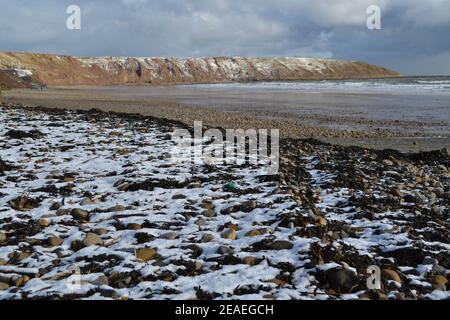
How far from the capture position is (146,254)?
4676mm

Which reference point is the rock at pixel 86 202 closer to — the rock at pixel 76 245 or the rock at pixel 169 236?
the rock at pixel 76 245

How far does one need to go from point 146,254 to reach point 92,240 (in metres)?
0.77

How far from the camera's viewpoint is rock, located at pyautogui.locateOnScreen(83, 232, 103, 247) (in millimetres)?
4934

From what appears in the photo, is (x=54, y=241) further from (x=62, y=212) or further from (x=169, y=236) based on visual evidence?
(x=169, y=236)

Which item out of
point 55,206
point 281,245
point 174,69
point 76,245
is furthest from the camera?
point 174,69

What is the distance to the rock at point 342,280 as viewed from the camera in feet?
12.8

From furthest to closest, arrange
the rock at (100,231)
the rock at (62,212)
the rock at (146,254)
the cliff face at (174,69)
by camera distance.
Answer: the cliff face at (174,69) → the rock at (62,212) → the rock at (100,231) → the rock at (146,254)

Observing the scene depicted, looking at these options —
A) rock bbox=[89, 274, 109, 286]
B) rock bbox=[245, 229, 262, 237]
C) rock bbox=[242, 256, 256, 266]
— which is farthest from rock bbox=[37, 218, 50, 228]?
rock bbox=[242, 256, 256, 266]

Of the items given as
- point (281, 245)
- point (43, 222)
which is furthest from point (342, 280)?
point (43, 222)

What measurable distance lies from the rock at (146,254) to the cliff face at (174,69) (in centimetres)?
9185

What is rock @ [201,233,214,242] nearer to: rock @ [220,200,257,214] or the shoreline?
the shoreline

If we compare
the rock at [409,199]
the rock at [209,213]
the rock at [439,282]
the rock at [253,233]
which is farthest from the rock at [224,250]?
the rock at [409,199]
